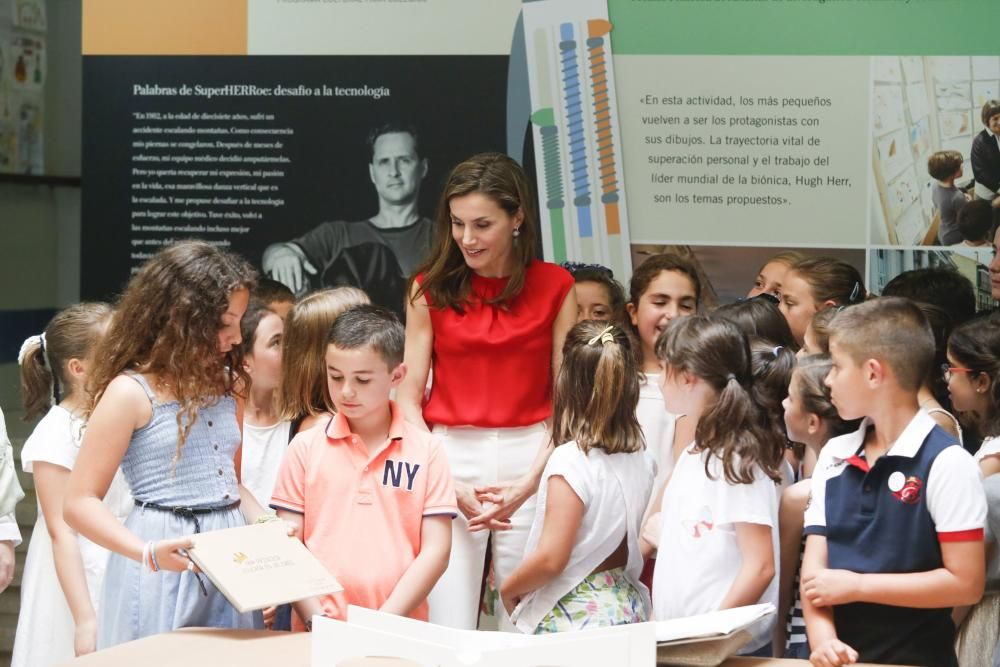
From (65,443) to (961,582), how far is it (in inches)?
89.6

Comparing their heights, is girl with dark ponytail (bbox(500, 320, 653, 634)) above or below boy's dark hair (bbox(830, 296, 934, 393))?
below

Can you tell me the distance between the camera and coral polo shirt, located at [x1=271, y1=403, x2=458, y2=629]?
2666 millimetres

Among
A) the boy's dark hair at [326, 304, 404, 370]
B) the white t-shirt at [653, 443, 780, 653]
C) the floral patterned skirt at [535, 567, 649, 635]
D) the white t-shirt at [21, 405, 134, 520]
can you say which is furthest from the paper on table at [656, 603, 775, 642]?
the white t-shirt at [21, 405, 134, 520]

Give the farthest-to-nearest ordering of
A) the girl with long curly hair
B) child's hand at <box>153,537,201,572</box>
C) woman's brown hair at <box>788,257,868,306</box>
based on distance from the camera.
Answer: woman's brown hair at <box>788,257,868,306</box>, the girl with long curly hair, child's hand at <box>153,537,201,572</box>

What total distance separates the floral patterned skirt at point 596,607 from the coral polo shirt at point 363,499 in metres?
0.32

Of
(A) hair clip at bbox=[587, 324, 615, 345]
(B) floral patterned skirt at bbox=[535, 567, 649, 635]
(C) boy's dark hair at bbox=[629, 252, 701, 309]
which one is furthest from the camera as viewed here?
(C) boy's dark hair at bbox=[629, 252, 701, 309]

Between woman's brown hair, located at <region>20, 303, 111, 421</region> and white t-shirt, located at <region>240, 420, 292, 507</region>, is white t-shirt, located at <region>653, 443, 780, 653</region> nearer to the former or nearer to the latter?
white t-shirt, located at <region>240, 420, 292, 507</region>

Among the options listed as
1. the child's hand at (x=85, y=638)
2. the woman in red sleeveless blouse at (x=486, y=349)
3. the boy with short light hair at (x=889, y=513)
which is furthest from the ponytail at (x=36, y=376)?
the boy with short light hair at (x=889, y=513)

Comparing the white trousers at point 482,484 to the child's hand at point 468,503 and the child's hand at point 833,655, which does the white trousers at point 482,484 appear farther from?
the child's hand at point 833,655

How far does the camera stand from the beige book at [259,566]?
82.9 inches

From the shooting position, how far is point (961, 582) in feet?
7.41

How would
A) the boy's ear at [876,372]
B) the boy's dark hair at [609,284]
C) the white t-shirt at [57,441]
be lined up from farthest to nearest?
the boy's dark hair at [609,284], the white t-shirt at [57,441], the boy's ear at [876,372]

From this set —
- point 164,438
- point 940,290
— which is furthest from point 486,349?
point 940,290

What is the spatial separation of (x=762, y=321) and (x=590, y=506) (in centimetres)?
100
